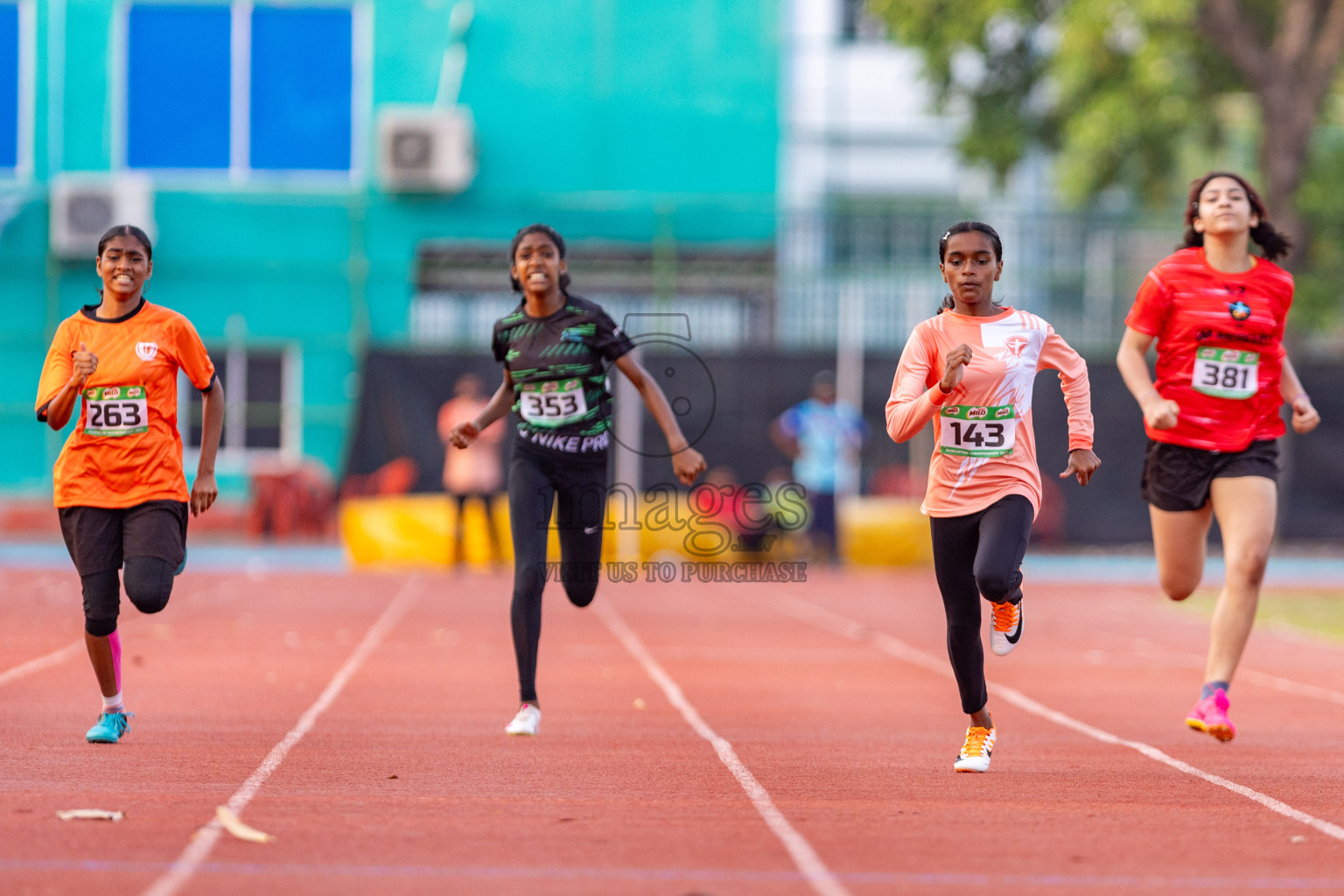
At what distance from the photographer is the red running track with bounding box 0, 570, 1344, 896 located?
4.94m

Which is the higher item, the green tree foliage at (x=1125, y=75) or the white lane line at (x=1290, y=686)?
the green tree foliage at (x=1125, y=75)

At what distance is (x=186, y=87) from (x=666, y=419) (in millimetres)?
20454

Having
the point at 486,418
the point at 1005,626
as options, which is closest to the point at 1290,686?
the point at 1005,626

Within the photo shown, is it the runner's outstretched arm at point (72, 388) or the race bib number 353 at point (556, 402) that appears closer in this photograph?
the runner's outstretched arm at point (72, 388)

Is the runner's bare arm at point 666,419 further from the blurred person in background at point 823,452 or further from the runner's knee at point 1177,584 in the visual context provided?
the blurred person in background at point 823,452

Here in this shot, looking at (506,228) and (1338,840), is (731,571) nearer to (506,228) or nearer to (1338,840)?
(506,228)

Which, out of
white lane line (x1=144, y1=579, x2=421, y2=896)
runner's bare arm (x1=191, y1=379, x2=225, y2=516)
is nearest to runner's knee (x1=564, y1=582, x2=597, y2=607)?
white lane line (x1=144, y1=579, x2=421, y2=896)

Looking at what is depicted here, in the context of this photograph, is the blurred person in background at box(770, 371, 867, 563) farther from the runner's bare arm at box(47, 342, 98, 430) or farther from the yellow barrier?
the runner's bare arm at box(47, 342, 98, 430)

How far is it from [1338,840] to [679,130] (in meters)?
22.7

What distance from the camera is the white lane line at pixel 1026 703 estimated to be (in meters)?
6.05

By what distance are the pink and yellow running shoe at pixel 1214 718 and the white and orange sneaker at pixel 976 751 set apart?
2.66 feet

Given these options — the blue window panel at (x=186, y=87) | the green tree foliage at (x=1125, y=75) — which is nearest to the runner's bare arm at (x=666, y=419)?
the green tree foliage at (x=1125, y=75)

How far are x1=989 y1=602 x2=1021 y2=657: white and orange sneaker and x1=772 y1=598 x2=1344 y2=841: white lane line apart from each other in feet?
2.72

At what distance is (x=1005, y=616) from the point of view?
6.78 metres
